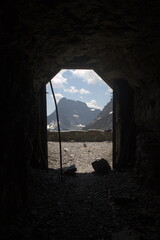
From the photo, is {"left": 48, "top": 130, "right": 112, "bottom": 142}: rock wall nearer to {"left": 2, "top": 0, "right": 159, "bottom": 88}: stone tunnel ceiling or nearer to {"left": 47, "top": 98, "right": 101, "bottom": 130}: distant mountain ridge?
{"left": 2, "top": 0, "right": 159, "bottom": 88}: stone tunnel ceiling

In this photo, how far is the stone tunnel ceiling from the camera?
1.91 meters

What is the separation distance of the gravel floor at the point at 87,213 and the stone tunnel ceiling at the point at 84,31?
207cm

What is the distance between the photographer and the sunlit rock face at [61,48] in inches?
75.9

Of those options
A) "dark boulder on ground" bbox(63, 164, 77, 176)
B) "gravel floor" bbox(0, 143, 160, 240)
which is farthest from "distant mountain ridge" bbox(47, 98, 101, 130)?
"gravel floor" bbox(0, 143, 160, 240)

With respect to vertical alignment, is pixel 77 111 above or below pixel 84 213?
above

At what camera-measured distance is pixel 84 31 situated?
8.03ft

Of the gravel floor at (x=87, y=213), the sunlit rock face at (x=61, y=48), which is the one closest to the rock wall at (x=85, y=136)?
the gravel floor at (x=87, y=213)

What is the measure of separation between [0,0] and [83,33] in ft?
→ 3.72

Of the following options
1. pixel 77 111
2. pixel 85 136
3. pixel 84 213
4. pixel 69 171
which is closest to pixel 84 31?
pixel 84 213

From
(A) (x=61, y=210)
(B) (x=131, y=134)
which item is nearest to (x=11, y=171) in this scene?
(A) (x=61, y=210)

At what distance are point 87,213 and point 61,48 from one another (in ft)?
8.25

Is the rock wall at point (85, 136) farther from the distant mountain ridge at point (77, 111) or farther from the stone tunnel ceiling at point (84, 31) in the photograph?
the distant mountain ridge at point (77, 111)

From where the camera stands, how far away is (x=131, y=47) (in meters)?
2.81

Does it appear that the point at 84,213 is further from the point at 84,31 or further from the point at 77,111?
the point at 77,111
